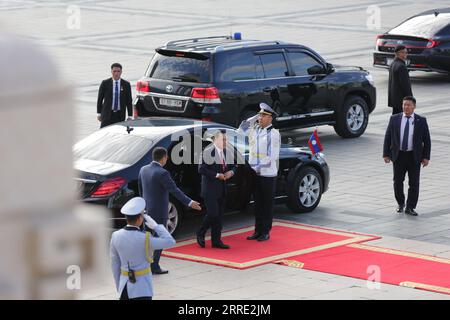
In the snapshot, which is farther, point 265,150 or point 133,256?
point 265,150

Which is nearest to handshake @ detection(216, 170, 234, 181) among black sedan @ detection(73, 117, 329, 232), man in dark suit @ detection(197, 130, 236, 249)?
man in dark suit @ detection(197, 130, 236, 249)

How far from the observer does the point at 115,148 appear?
1216 centimetres

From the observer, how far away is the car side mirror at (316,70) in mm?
18200

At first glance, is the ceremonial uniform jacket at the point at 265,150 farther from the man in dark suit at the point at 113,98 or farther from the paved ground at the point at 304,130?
the man in dark suit at the point at 113,98

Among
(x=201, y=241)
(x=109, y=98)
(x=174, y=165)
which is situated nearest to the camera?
(x=201, y=241)

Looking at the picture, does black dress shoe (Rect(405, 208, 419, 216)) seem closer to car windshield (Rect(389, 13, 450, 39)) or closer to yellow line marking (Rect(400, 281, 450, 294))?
yellow line marking (Rect(400, 281, 450, 294))

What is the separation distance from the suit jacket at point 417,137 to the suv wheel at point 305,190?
40.7 inches

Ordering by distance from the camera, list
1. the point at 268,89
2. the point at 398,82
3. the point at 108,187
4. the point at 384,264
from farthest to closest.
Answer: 1. the point at 398,82
2. the point at 268,89
3. the point at 108,187
4. the point at 384,264

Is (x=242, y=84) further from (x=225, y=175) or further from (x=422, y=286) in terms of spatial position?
(x=422, y=286)

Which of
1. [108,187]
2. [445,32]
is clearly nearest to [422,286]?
[108,187]

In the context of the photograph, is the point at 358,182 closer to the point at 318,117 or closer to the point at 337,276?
the point at 318,117

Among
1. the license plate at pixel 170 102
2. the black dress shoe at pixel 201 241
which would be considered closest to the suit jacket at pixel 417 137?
the black dress shoe at pixel 201 241

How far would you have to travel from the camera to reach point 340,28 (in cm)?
3394

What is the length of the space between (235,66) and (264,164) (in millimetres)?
5032
